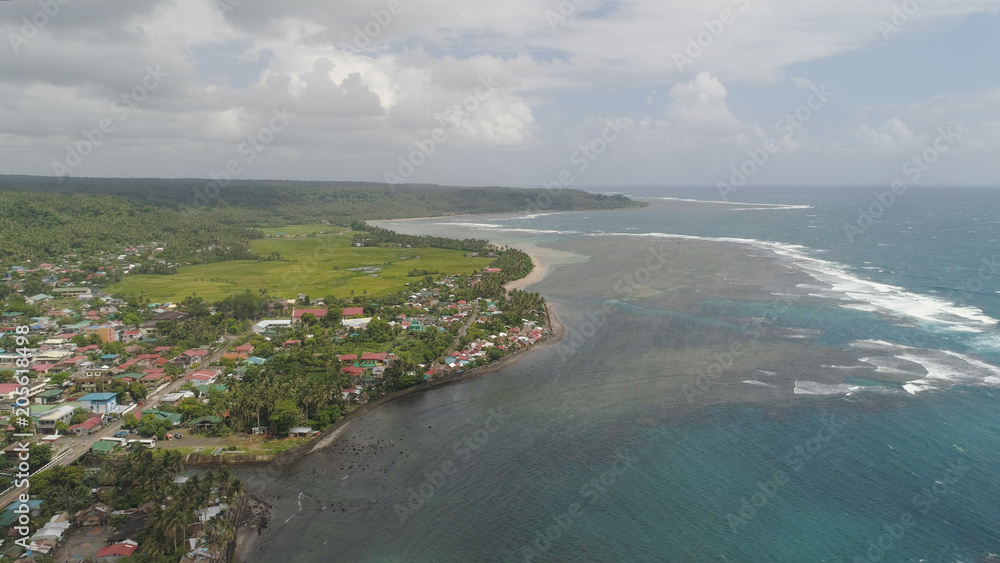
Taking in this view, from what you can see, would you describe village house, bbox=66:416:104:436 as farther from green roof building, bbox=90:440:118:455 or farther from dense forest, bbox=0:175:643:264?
dense forest, bbox=0:175:643:264

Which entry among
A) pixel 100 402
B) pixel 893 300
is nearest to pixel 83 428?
pixel 100 402

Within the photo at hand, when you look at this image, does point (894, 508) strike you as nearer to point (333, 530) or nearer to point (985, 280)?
point (333, 530)

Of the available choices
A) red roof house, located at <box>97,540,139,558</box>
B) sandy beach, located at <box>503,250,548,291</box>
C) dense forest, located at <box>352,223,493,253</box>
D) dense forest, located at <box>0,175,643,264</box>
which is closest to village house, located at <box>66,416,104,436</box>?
red roof house, located at <box>97,540,139,558</box>

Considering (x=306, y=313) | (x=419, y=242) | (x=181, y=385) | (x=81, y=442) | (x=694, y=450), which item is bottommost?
(x=81, y=442)

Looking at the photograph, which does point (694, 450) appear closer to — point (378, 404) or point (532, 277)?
point (378, 404)

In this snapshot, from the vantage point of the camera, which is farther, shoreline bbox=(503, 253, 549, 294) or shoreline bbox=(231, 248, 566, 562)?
shoreline bbox=(503, 253, 549, 294)

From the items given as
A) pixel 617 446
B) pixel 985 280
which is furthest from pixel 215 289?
pixel 985 280
